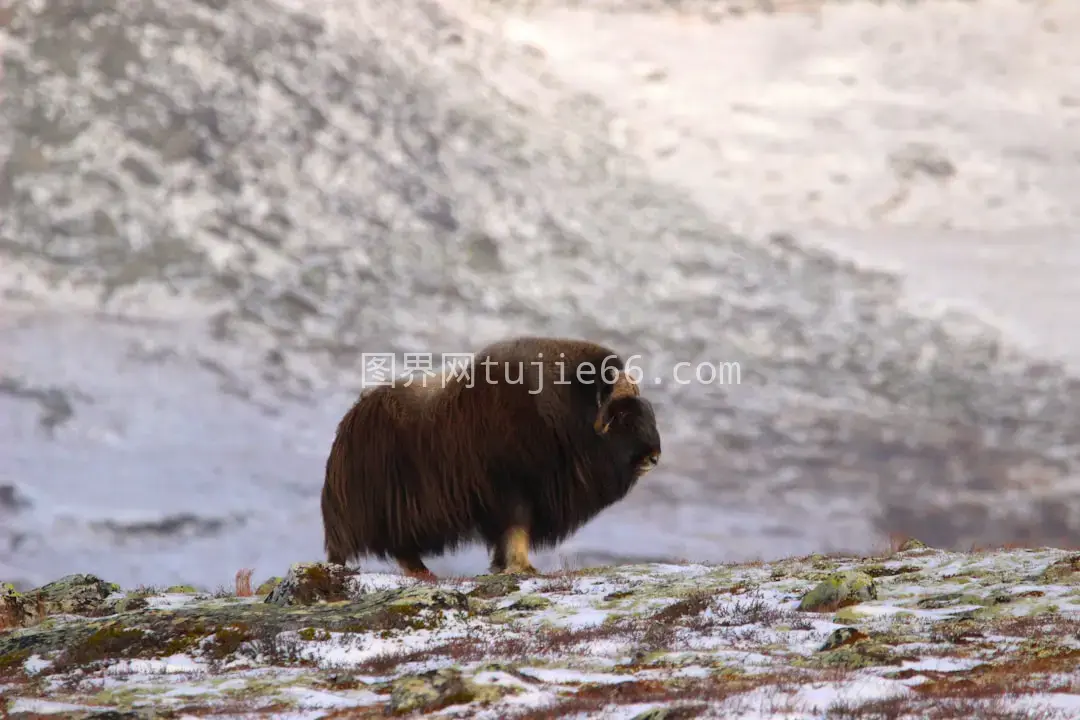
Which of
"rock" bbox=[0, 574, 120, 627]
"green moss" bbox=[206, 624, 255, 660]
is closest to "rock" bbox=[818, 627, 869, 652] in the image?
"green moss" bbox=[206, 624, 255, 660]

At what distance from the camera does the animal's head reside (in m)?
11.4

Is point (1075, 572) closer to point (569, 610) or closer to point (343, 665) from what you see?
point (569, 610)

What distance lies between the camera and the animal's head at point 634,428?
11.4 m

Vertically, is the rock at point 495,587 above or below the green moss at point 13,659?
below

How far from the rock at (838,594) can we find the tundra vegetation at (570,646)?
1 centimetres

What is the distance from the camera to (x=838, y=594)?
8.49m

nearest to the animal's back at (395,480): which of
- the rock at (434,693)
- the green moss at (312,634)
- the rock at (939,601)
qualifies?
the green moss at (312,634)

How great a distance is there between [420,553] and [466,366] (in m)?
1.93

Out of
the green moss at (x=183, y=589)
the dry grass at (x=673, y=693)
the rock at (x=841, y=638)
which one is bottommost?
the green moss at (x=183, y=589)

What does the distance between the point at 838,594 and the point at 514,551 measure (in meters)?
3.67

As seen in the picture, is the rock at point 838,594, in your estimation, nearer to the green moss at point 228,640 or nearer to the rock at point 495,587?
the rock at point 495,587

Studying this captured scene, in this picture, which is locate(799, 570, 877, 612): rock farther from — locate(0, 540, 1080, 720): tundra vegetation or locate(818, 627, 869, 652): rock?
locate(818, 627, 869, 652): rock


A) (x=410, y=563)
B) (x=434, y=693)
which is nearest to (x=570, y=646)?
(x=434, y=693)

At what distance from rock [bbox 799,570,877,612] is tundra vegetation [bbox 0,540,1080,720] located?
13 mm
